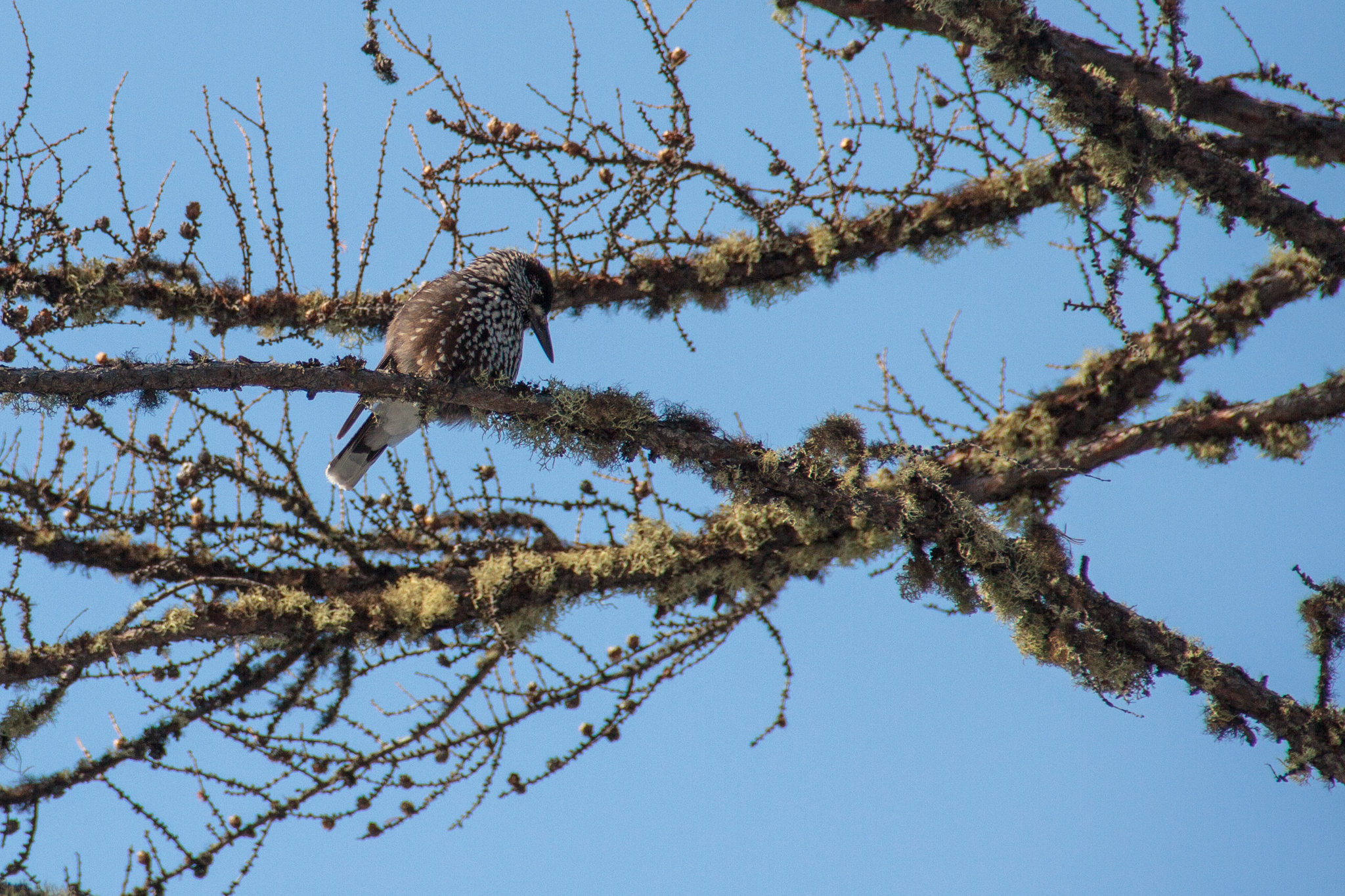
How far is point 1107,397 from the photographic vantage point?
5.01 meters

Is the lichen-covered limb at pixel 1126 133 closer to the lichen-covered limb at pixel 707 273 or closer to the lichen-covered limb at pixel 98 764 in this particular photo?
the lichen-covered limb at pixel 707 273

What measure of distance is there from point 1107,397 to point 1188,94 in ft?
4.54

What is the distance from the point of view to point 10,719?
169 inches

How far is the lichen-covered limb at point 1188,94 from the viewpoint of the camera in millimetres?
4070

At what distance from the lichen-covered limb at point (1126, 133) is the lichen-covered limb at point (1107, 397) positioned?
585 mm

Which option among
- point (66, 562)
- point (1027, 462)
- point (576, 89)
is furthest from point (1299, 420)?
point (66, 562)

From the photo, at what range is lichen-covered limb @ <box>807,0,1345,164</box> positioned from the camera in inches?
160

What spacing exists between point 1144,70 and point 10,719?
201 inches

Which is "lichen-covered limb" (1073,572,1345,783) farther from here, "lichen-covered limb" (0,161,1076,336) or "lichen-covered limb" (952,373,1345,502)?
"lichen-covered limb" (0,161,1076,336)

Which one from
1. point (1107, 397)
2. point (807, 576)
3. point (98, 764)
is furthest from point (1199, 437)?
point (98, 764)

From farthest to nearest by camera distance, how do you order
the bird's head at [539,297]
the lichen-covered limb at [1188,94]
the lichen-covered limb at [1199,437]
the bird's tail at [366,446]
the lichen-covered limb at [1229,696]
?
the bird's head at [539,297]
the bird's tail at [366,446]
the lichen-covered limb at [1199,437]
the lichen-covered limb at [1188,94]
the lichen-covered limb at [1229,696]

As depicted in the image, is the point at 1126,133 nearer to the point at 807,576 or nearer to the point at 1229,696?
the point at 1229,696

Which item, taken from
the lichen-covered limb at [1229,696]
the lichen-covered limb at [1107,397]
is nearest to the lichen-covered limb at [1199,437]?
the lichen-covered limb at [1107,397]

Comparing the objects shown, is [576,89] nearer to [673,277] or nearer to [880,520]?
[673,277]
